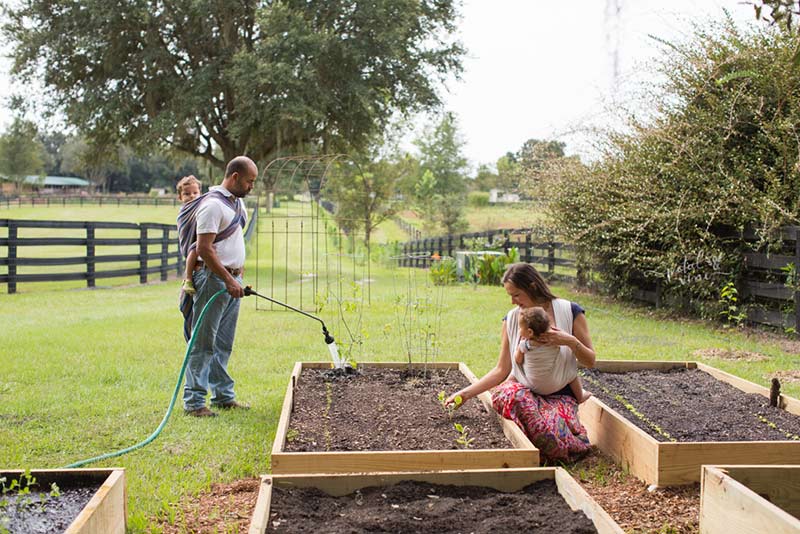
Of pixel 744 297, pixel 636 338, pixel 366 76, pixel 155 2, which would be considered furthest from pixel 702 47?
pixel 155 2

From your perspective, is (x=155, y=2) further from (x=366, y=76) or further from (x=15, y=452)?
(x=15, y=452)

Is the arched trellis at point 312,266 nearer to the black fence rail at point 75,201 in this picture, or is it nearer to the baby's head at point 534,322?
the baby's head at point 534,322

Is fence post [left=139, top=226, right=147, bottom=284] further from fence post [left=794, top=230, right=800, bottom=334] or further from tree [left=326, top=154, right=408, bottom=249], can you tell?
tree [left=326, top=154, right=408, bottom=249]

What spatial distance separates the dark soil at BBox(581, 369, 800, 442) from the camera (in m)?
3.62

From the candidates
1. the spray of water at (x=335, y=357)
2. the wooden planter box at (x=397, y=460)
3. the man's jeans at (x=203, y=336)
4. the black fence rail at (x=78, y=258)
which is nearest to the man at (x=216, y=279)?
the man's jeans at (x=203, y=336)

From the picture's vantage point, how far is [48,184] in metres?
97.4

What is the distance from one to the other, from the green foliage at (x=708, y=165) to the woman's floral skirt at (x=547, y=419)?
4641 mm

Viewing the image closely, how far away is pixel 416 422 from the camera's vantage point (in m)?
3.86

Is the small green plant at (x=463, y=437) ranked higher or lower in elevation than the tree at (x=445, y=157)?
lower

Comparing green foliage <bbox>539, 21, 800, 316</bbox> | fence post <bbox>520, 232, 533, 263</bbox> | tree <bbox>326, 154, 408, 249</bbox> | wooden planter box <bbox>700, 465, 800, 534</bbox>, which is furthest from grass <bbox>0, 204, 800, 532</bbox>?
tree <bbox>326, 154, 408, 249</bbox>

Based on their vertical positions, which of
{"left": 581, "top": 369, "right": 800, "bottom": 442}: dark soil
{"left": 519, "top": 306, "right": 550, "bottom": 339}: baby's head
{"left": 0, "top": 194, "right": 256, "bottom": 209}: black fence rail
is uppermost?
{"left": 0, "top": 194, "right": 256, "bottom": 209}: black fence rail

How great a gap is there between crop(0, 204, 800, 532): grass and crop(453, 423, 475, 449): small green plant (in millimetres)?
1003

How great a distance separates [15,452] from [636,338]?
19.9 ft

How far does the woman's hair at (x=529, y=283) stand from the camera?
3.66 m
